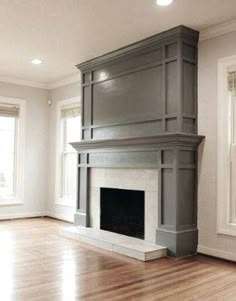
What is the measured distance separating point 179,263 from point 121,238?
1.00 meters

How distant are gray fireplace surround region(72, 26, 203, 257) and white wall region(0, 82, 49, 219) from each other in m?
2.18

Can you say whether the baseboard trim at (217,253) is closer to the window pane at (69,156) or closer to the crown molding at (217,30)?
the crown molding at (217,30)

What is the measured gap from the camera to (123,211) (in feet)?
17.0

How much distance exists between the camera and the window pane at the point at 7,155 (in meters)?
6.77

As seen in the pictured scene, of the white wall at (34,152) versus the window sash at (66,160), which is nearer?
the window sash at (66,160)

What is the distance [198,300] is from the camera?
282 cm

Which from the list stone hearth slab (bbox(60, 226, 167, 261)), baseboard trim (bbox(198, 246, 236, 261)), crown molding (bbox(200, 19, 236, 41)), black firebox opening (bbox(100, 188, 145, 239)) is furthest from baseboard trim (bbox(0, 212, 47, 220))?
crown molding (bbox(200, 19, 236, 41))

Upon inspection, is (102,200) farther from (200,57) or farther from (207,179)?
(200,57)

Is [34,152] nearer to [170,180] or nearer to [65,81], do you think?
[65,81]

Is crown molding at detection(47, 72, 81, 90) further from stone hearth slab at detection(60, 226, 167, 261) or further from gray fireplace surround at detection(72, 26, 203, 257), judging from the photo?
stone hearth slab at detection(60, 226, 167, 261)

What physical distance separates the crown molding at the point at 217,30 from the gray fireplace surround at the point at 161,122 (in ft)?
0.32

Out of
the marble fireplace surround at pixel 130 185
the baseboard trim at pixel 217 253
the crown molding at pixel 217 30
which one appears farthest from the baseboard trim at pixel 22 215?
the crown molding at pixel 217 30

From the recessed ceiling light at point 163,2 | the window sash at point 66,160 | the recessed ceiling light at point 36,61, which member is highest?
the recessed ceiling light at point 36,61

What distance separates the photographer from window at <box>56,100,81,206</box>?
666 cm
